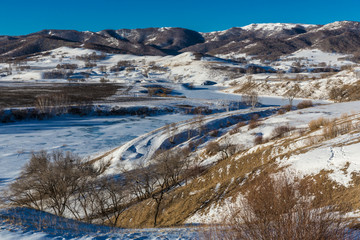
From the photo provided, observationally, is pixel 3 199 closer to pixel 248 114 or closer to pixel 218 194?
pixel 218 194

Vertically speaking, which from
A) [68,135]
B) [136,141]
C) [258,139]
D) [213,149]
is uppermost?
[258,139]

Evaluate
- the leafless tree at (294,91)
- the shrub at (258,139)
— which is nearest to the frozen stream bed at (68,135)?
the shrub at (258,139)

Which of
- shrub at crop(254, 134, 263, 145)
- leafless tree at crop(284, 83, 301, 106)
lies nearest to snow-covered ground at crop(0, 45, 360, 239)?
shrub at crop(254, 134, 263, 145)

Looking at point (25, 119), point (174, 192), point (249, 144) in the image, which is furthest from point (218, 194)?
point (25, 119)

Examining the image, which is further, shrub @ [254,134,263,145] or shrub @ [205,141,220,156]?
shrub @ [205,141,220,156]

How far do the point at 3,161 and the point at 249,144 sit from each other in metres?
44.9

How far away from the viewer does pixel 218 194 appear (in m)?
19.5

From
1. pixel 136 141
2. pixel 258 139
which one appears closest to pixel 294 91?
pixel 258 139

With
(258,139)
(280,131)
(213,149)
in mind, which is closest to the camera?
(258,139)

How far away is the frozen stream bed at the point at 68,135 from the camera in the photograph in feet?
145

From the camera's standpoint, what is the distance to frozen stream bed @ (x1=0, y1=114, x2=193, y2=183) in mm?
44319

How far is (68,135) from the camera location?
5881 cm

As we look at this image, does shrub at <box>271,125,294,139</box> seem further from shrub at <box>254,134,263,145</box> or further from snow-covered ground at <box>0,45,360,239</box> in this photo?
shrub at <box>254,134,263,145</box>

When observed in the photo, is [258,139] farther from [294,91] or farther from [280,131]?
[294,91]
